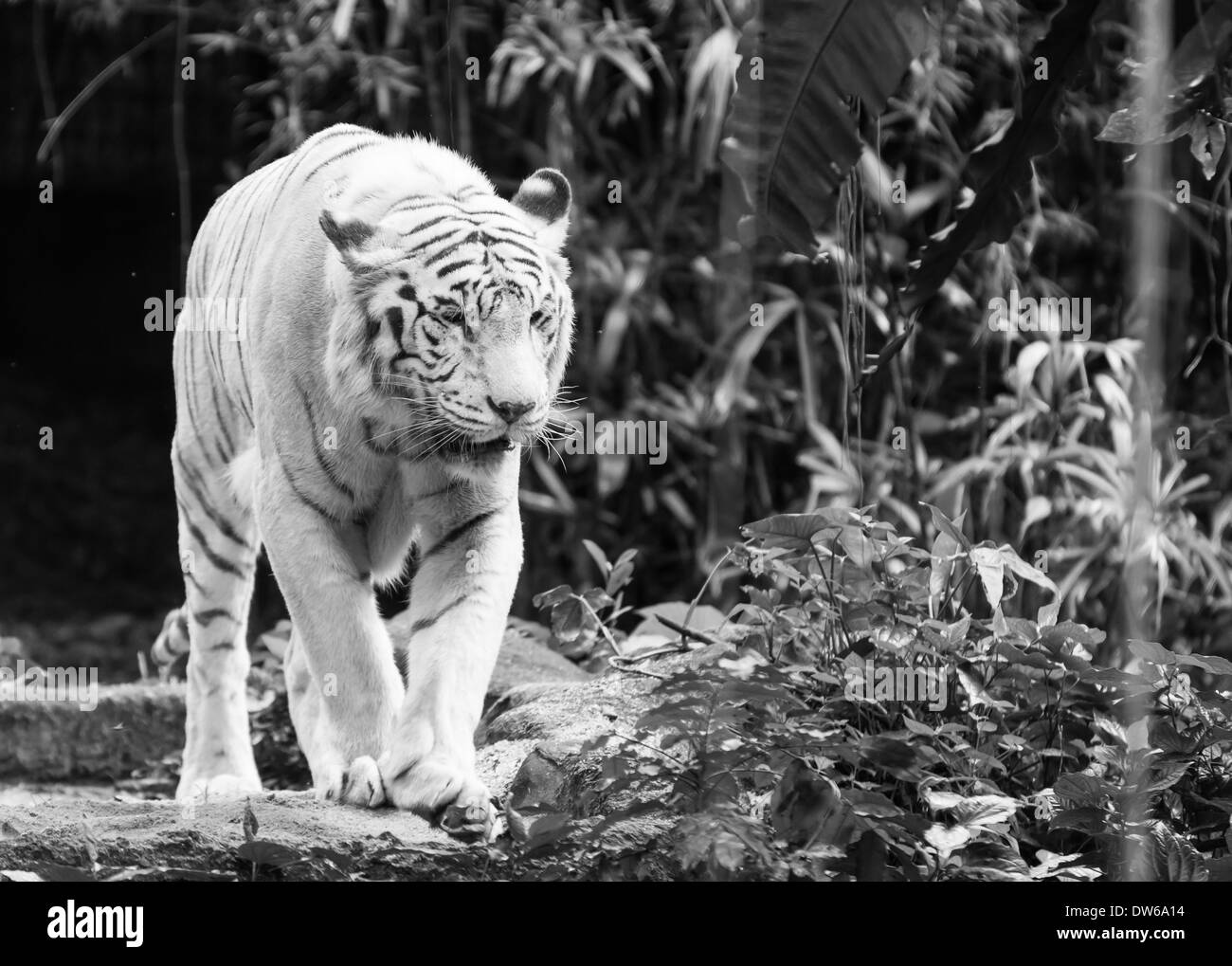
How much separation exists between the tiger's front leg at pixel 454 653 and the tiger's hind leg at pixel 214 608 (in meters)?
0.83

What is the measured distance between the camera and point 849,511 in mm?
2543

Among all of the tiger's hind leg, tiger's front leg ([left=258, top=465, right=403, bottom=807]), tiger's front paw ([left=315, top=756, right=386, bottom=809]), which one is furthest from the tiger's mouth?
the tiger's hind leg

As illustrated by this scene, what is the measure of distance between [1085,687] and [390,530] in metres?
1.33

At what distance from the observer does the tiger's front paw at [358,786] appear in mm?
2449

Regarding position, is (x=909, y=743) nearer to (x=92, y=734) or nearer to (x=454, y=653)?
(x=454, y=653)

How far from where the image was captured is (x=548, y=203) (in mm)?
2811

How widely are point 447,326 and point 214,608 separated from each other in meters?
1.24

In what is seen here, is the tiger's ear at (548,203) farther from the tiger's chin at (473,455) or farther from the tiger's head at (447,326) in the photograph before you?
the tiger's chin at (473,455)

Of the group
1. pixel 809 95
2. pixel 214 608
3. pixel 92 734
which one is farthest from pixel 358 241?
pixel 92 734

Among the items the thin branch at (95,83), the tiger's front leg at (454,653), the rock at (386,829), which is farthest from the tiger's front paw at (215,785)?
the thin branch at (95,83)

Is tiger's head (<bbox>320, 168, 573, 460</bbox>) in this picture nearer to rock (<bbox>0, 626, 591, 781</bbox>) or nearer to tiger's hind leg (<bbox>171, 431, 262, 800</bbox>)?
tiger's hind leg (<bbox>171, 431, 262, 800</bbox>)

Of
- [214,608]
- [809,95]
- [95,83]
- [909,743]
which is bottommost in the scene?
[909,743]

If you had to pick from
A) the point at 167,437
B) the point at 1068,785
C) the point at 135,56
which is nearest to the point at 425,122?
the point at 135,56

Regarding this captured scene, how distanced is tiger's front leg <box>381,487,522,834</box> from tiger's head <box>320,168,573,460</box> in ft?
0.54
